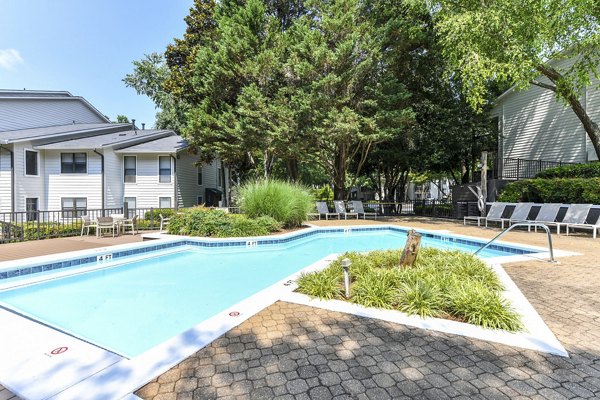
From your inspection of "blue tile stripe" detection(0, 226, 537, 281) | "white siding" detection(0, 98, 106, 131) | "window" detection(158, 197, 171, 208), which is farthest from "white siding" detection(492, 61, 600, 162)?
"white siding" detection(0, 98, 106, 131)

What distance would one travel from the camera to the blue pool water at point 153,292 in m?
3.89

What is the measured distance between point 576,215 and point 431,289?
9.71 m

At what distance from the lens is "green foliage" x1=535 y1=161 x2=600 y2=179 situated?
11031 millimetres

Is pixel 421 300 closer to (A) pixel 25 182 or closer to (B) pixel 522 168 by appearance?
(B) pixel 522 168

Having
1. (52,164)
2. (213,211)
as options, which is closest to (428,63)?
(213,211)

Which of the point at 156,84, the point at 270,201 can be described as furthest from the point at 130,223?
the point at 156,84

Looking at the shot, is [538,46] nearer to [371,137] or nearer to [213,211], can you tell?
[371,137]

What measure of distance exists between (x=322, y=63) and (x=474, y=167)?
12063mm

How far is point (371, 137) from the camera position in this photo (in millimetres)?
13344

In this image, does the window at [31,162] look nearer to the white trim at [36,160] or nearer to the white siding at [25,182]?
the white trim at [36,160]

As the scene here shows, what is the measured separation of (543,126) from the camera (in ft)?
50.8

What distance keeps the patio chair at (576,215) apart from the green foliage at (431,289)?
23.9ft

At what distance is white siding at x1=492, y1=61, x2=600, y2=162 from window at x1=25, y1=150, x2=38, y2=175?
2542cm

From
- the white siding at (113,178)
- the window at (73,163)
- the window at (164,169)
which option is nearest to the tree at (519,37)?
the window at (164,169)
